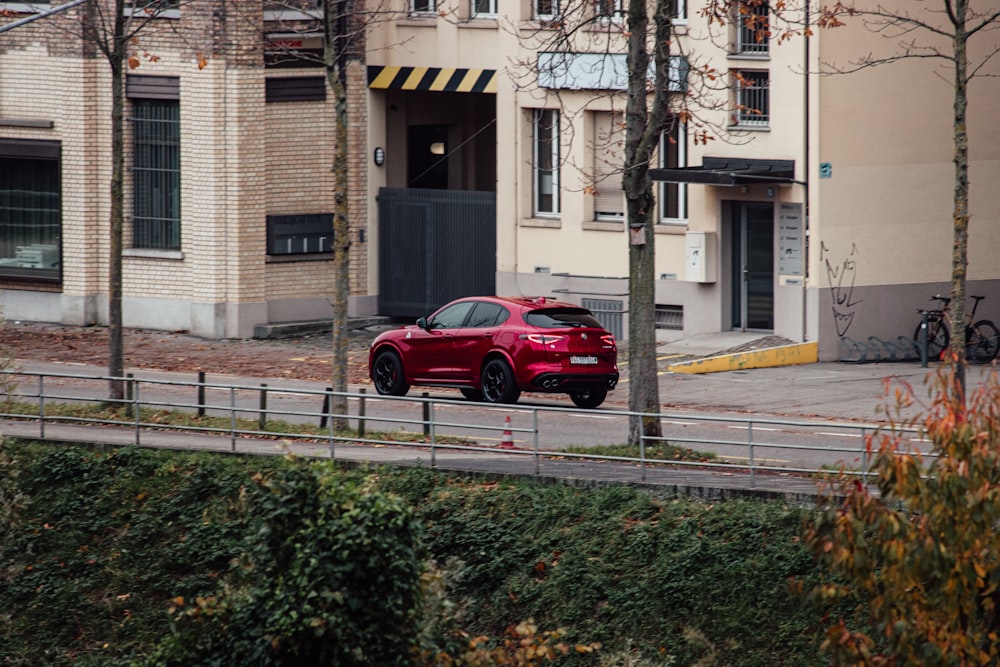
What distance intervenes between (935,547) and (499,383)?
1364 cm

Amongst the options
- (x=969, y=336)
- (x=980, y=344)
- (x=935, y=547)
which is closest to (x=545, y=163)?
(x=969, y=336)

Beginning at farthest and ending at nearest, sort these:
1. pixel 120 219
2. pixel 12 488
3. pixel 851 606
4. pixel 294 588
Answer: pixel 120 219, pixel 12 488, pixel 851 606, pixel 294 588

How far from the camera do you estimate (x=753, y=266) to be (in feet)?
96.1

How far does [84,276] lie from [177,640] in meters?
21.6

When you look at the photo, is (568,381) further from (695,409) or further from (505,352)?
(695,409)

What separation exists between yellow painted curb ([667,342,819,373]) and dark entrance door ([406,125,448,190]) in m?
9.93

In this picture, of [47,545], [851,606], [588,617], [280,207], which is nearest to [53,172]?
[280,207]

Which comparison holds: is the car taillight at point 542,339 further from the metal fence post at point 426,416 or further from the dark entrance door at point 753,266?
the dark entrance door at point 753,266

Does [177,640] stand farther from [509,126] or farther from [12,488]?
[509,126]

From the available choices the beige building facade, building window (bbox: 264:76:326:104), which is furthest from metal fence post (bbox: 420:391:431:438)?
building window (bbox: 264:76:326:104)

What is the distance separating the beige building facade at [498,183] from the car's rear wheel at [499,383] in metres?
6.39

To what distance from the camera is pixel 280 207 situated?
31.2 m

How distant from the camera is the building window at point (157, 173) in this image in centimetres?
3122

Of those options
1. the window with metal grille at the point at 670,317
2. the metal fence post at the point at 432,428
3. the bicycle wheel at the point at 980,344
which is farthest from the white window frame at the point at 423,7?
the metal fence post at the point at 432,428
